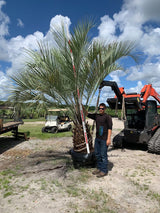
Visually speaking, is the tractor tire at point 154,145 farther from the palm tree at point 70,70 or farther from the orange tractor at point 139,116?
the palm tree at point 70,70

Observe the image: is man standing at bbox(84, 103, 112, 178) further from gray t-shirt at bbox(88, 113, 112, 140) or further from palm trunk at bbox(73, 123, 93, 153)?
palm trunk at bbox(73, 123, 93, 153)

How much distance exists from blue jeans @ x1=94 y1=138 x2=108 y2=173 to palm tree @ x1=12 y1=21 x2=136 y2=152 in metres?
0.49

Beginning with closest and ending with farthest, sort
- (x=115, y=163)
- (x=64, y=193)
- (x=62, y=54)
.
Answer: (x=64, y=193) → (x=62, y=54) → (x=115, y=163)

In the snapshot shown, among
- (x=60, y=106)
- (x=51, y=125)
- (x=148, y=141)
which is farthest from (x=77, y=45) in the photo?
(x=51, y=125)

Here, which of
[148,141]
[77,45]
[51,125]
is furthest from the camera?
[51,125]

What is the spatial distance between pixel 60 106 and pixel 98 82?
1.39 meters

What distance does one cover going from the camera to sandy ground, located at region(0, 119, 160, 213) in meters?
2.97

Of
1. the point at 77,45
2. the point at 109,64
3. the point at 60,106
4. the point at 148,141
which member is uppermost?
the point at 77,45

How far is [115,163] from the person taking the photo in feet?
17.7

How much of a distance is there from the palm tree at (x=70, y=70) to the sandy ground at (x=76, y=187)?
39.0 inches

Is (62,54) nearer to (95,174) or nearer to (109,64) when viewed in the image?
(109,64)

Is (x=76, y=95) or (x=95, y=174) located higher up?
(x=76, y=95)

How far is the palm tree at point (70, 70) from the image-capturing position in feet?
14.3

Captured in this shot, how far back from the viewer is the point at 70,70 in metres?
4.56
